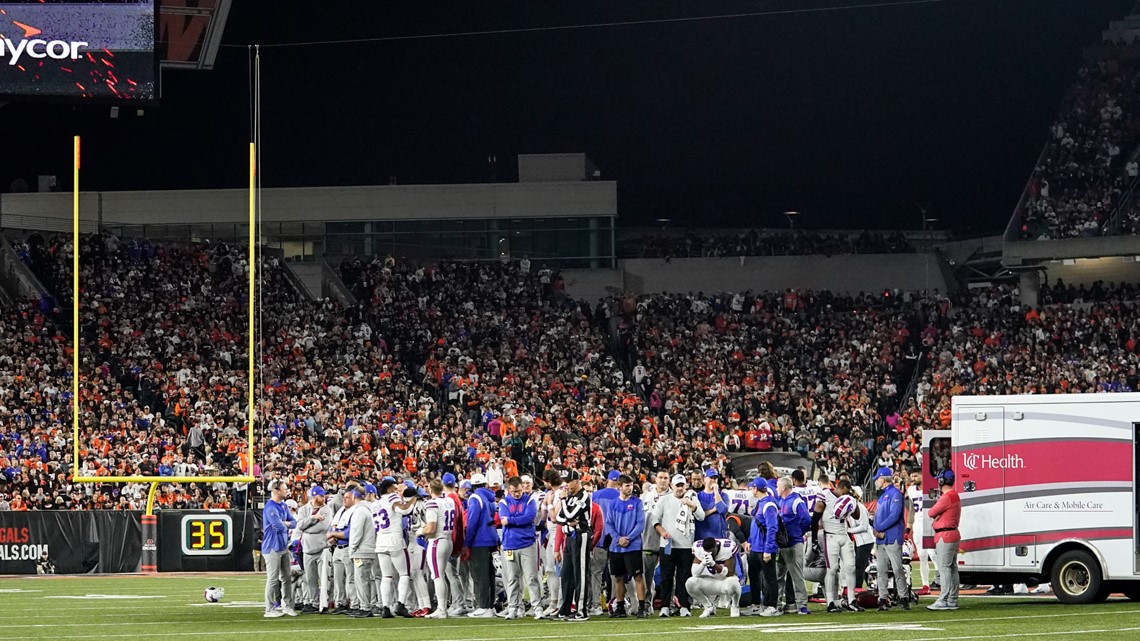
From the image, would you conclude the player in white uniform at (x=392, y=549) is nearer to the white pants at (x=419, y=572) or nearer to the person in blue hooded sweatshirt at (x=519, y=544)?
the white pants at (x=419, y=572)

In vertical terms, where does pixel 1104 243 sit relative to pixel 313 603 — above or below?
above

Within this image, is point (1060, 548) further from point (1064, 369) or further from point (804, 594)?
point (1064, 369)

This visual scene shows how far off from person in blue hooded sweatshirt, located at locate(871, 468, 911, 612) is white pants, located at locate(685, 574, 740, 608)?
5.11ft

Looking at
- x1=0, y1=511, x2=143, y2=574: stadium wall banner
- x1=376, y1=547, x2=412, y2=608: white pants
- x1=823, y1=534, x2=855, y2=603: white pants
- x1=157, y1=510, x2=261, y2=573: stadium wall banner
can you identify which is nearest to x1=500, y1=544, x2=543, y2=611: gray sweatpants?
x1=376, y1=547, x2=412, y2=608: white pants

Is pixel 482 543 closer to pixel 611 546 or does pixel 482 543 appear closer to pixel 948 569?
pixel 611 546

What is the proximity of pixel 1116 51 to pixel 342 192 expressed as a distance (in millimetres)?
22165

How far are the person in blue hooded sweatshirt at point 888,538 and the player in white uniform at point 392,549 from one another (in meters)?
4.54

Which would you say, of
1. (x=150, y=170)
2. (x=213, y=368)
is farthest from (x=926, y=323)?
(x=150, y=170)

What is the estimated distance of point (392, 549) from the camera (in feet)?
54.1

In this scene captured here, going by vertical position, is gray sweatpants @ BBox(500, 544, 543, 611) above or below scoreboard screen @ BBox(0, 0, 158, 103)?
below

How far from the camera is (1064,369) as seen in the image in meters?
36.9

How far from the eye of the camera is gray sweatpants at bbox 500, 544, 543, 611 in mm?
16406

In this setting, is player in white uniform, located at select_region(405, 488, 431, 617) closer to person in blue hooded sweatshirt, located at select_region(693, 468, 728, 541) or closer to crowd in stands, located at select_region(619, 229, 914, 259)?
person in blue hooded sweatshirt, located at select_region(693, 468, 728, 541)

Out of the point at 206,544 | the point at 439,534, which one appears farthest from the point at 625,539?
the point at 206,544
